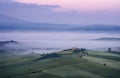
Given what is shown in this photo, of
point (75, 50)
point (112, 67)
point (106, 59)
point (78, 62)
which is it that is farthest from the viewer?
point (75, 50)

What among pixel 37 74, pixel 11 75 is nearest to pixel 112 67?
pixel 37 74

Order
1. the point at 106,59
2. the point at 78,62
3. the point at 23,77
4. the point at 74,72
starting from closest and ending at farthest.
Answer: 1. the point at 23,77
2. the point at 74,72
3. the point at 78,62
4. the point at 106,59

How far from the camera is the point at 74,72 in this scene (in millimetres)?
48094

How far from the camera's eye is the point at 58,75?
45.0 m

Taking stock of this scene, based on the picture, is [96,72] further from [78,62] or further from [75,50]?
[75,50]

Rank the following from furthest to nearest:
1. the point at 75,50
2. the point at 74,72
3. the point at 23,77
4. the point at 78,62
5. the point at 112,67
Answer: the point at 75,50 → the point at 78,62 → the point at 112,67 → the point at 74,72 → the point at 23,77

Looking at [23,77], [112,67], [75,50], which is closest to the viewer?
[23,77]

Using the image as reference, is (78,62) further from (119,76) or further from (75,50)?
(75,50)

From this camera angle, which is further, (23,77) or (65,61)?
(65,61)

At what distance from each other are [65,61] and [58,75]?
13170 millimetres

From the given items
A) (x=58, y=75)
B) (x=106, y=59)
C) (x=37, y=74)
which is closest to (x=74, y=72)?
(x=58, y=75)

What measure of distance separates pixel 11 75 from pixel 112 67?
21.8 metres

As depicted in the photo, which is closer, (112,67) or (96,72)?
(96,72)

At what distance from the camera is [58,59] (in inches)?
2387
